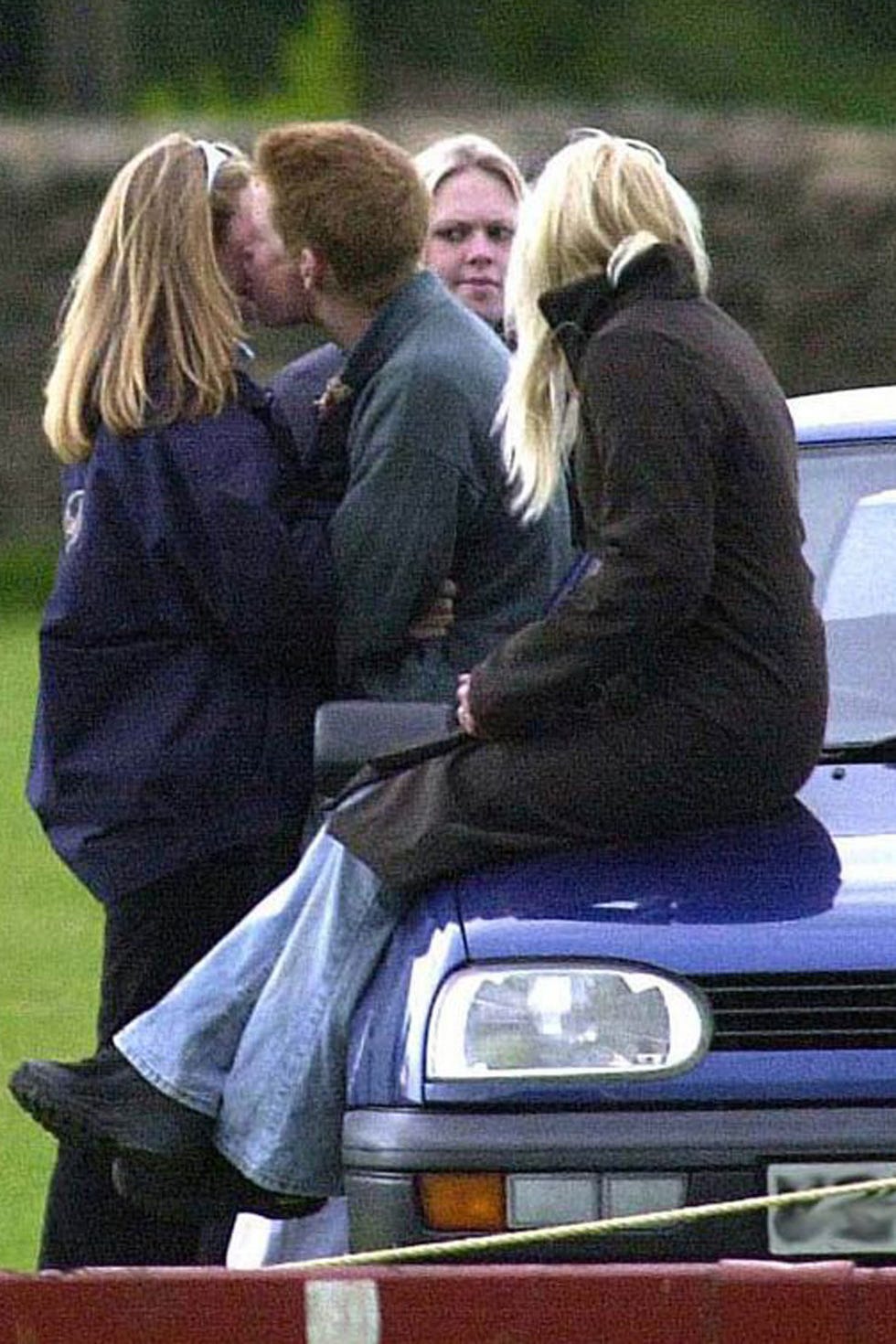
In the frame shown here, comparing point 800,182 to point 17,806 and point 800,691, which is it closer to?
point 17,806

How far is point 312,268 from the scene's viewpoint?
19.6ft

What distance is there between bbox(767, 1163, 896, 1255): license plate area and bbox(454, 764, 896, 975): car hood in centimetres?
27

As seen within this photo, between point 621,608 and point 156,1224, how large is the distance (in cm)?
151

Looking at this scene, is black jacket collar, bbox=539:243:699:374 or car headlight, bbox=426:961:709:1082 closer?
car headlight, bbox=426:961:709:1082

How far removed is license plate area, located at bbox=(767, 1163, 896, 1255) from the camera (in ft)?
15.9

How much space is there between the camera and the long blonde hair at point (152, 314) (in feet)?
19.4

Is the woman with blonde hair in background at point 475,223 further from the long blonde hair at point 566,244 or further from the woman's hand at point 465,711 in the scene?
the woman's hand at point 465,711

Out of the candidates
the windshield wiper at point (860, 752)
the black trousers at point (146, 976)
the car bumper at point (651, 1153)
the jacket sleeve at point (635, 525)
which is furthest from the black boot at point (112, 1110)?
the windshield wiper at point (860, 752)

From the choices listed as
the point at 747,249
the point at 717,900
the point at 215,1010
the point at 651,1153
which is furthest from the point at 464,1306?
the point at 747,249

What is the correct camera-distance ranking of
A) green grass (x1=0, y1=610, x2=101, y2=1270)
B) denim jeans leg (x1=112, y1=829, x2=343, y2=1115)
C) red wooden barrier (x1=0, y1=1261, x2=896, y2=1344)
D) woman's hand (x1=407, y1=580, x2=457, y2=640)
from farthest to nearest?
green grass (x1=0, y1=610, x2=101, y2=1270), woman's hand (x1=407, y1=580, x2=457, y2=640), denim jeans leg (x1=112, y1=829, x2=343, y2=1115), red wooden barrier (x1=0, y1=1261, x2=896, y2=1344)

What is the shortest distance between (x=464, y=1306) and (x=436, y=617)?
206cm

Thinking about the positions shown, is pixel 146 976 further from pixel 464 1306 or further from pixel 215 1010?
pixel 464 1306

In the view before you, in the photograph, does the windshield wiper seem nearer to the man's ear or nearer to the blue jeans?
the blue jeans

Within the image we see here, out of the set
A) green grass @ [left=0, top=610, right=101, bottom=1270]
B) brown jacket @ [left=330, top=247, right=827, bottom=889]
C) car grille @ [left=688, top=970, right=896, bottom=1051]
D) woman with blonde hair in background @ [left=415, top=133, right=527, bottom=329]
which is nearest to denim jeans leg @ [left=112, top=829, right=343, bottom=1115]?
brown jacket @ [left=330, top=247, right=827, bottom=889]
